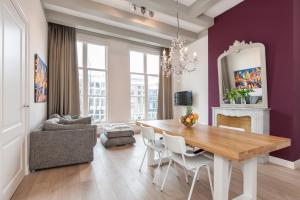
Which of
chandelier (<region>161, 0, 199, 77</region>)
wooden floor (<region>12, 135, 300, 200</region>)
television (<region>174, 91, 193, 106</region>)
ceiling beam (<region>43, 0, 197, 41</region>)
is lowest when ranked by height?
wooden floor (<region>12, 135, 300, 200</region>)

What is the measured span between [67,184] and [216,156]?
2.06 meters

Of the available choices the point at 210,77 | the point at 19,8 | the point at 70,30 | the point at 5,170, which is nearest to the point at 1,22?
the point at 19,8

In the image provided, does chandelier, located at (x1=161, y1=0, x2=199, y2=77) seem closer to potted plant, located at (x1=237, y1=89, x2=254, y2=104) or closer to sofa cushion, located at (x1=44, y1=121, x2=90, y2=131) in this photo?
potted plant, located at (x1=237, y1=89, x2=254, y2=104)

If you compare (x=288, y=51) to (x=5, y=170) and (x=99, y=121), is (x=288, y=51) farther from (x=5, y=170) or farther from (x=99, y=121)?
(x=99, y=121)

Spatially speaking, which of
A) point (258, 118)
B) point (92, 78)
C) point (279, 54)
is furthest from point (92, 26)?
point (258, 118)

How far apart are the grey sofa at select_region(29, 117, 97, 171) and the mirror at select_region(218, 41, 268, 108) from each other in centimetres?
320

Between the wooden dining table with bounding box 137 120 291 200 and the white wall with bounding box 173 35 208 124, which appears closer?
the wooden dining table with bounding box 137 120 291 200

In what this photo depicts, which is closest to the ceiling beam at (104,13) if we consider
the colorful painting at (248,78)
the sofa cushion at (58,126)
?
the colorful painting at (248,78)

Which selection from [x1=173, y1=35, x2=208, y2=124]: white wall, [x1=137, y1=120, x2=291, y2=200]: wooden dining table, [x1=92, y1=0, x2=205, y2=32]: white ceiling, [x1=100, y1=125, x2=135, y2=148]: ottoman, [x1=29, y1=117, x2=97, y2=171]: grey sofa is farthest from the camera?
[x1=173, y1=35, x2=208, y2=124]: white wall

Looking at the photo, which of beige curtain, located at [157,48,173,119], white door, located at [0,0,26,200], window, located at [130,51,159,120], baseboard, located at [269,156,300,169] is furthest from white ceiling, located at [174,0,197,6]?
baseboard, located at [269,156,300,169]

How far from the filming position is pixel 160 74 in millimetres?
6383

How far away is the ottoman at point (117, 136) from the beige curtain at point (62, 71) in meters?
1.43

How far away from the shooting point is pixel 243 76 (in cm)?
370

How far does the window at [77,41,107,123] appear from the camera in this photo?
532 centimetres
